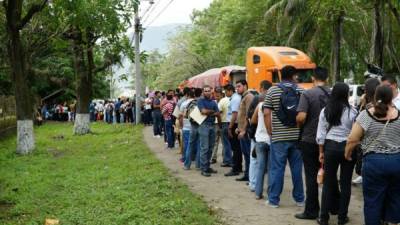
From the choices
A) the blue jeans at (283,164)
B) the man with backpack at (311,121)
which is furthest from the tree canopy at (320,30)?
the man with backpack at (311,121)

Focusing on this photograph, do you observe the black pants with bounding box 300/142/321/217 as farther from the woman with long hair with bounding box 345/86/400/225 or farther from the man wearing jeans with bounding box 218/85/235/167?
the man wearing jeans with bounding box 218/85/235/167

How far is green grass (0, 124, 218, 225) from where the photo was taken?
777cm

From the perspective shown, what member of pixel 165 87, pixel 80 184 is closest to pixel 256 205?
pixel 80 184

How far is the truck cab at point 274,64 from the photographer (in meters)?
22.0

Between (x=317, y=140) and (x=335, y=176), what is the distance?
1.56ft

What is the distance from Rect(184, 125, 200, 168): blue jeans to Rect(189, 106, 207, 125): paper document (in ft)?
1.06

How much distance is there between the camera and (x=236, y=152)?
1114cm

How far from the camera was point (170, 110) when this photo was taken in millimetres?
16062

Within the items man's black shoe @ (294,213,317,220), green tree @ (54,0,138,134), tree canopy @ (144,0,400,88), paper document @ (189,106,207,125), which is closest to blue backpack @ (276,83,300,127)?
man's black shoe @ (294,213,317,220)

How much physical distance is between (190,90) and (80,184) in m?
3.49

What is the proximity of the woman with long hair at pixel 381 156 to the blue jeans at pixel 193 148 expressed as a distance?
19.5 feet

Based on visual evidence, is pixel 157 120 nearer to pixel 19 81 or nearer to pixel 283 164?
pixel 19 81

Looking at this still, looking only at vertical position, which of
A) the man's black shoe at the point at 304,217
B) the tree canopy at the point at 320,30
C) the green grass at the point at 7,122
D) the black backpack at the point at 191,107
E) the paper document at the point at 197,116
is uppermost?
the tree canopy at the point at 320,30

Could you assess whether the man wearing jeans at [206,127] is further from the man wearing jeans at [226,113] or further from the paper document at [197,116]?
the man wearing jeans at [226,113]
